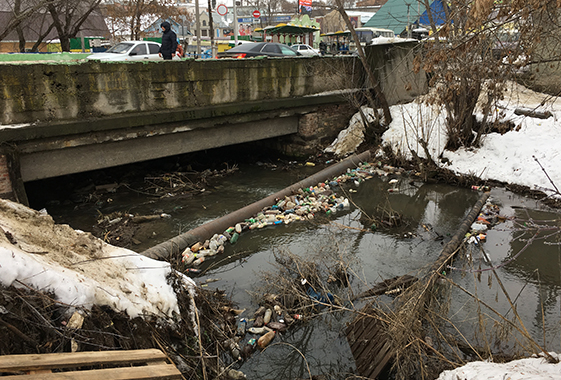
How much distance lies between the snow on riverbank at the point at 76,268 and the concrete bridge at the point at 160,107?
11.2 feet

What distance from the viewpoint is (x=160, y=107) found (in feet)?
27.8

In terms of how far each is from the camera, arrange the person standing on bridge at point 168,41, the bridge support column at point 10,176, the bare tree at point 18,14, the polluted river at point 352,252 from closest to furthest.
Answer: the polluted river at point 352,252 < the bridge support column at point 10,176 < the bare tree at point 18,14 < the person standing on bridge at point 168,41

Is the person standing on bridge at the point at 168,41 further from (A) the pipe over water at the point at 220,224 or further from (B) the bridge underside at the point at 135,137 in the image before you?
(A) the pipe over water at the point at 220,224

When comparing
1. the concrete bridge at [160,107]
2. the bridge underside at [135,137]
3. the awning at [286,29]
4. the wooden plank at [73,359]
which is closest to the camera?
the wooden plank at [73,359]

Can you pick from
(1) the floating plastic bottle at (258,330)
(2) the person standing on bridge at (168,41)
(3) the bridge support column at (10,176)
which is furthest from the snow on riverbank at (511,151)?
(3) the bridge support column at (10,176)

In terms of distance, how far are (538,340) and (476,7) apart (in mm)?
3674

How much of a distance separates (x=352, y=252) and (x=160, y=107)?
16.6 ft

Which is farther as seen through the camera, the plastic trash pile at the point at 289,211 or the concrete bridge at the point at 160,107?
the concrete bridge at the point at 160,107

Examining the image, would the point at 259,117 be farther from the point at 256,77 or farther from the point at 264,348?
the point at 264,348

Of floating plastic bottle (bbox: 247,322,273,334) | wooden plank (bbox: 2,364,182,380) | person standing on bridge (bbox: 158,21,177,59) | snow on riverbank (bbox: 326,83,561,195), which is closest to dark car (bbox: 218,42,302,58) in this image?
person standing on bridge (bbox: 158,21,177,59)

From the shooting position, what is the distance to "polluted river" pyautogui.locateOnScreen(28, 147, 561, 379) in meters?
4.29

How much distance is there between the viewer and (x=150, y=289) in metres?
3.67

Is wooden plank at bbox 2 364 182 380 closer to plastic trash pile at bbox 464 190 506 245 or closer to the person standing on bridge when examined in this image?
plastic trash pile at bbox 464 190 506 245

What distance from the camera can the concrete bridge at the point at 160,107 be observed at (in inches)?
269
